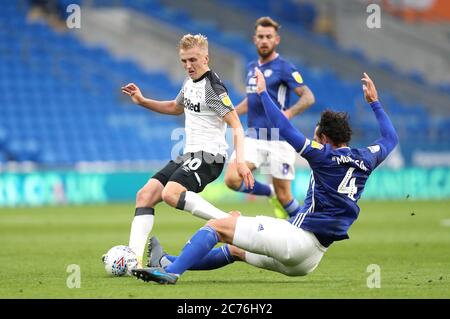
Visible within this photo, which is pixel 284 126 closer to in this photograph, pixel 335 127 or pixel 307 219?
pixel 335 127

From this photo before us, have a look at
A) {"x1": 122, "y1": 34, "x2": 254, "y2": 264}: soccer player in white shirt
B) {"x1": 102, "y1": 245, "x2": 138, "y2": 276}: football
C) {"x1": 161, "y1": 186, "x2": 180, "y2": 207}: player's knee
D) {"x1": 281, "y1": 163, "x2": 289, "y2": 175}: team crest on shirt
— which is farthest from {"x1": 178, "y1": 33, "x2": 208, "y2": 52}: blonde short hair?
{"x1": 281, "y1": 163, "x2": 289, "y2": 175}: team crest on shirt

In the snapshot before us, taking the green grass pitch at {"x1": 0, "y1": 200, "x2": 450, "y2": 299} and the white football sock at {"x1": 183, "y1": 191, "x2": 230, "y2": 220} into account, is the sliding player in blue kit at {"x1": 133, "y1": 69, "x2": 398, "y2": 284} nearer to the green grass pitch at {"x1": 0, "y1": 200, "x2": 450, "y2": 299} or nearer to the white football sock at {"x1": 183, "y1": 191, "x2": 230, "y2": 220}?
the green grass pitch at {"x1": 0, "y1": 200, "x2": 450, "y2": 299}

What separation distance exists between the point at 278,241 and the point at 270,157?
16.4 ft

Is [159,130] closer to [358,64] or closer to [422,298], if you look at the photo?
[358,64]

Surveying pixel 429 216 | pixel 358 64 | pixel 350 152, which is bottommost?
pixel 429 216

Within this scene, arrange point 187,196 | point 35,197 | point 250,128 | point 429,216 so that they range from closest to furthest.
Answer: point 187,196 < point 250,128 < point 429,216 < point 35,197

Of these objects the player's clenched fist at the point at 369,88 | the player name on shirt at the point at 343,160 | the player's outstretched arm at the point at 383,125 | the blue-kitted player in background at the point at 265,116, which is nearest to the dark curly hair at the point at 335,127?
the player name on shirt at the point at 343,160

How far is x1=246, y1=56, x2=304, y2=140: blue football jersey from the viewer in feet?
42.5

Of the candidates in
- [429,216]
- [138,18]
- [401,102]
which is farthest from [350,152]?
[401,102]

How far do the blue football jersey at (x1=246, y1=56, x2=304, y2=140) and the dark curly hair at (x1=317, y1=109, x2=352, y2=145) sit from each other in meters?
4.46

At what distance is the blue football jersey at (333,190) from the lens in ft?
27.6

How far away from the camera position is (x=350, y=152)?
8484mm

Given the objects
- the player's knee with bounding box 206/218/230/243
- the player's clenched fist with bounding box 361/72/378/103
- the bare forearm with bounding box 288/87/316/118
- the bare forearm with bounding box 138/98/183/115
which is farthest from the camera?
the bare forearm with bounding box 288/87/316/118
